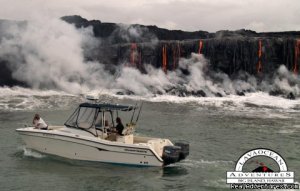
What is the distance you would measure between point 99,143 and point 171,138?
28.7ft

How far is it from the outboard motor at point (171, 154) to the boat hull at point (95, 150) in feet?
1.08

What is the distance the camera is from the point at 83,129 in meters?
24.0

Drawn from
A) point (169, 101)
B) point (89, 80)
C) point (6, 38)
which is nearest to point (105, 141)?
point (169, 101)

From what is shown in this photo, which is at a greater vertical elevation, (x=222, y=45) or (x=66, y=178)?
(x=222, y=45)

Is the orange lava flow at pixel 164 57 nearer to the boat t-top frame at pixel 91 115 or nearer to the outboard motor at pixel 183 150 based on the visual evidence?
the boat t-top frame at pixel 91 115

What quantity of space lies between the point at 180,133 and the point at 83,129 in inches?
404

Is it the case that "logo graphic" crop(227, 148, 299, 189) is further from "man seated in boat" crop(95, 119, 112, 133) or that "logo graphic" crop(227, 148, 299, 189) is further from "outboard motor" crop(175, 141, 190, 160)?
"man seated in boat" crop(95, 119, 112, 133)

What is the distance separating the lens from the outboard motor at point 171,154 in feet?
74.2

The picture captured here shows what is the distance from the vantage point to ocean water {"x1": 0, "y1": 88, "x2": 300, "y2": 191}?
2077 cm

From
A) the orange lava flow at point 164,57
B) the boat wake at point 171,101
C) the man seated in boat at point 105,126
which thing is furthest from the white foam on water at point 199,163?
the orange lava flow at point 164,57

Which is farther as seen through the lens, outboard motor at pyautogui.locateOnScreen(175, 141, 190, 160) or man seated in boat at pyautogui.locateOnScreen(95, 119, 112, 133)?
man seated in boat at pyautogui.locateOnScreen(95, 119, 112, 133)

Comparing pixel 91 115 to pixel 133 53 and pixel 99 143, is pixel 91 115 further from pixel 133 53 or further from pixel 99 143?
pixel 133 53

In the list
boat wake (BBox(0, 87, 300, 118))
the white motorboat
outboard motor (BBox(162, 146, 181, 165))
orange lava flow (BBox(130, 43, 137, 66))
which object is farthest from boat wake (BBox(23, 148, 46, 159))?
orange lava flow (BBox(130, 43, 137, 66))

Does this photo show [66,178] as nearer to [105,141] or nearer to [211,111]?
[105,141]
